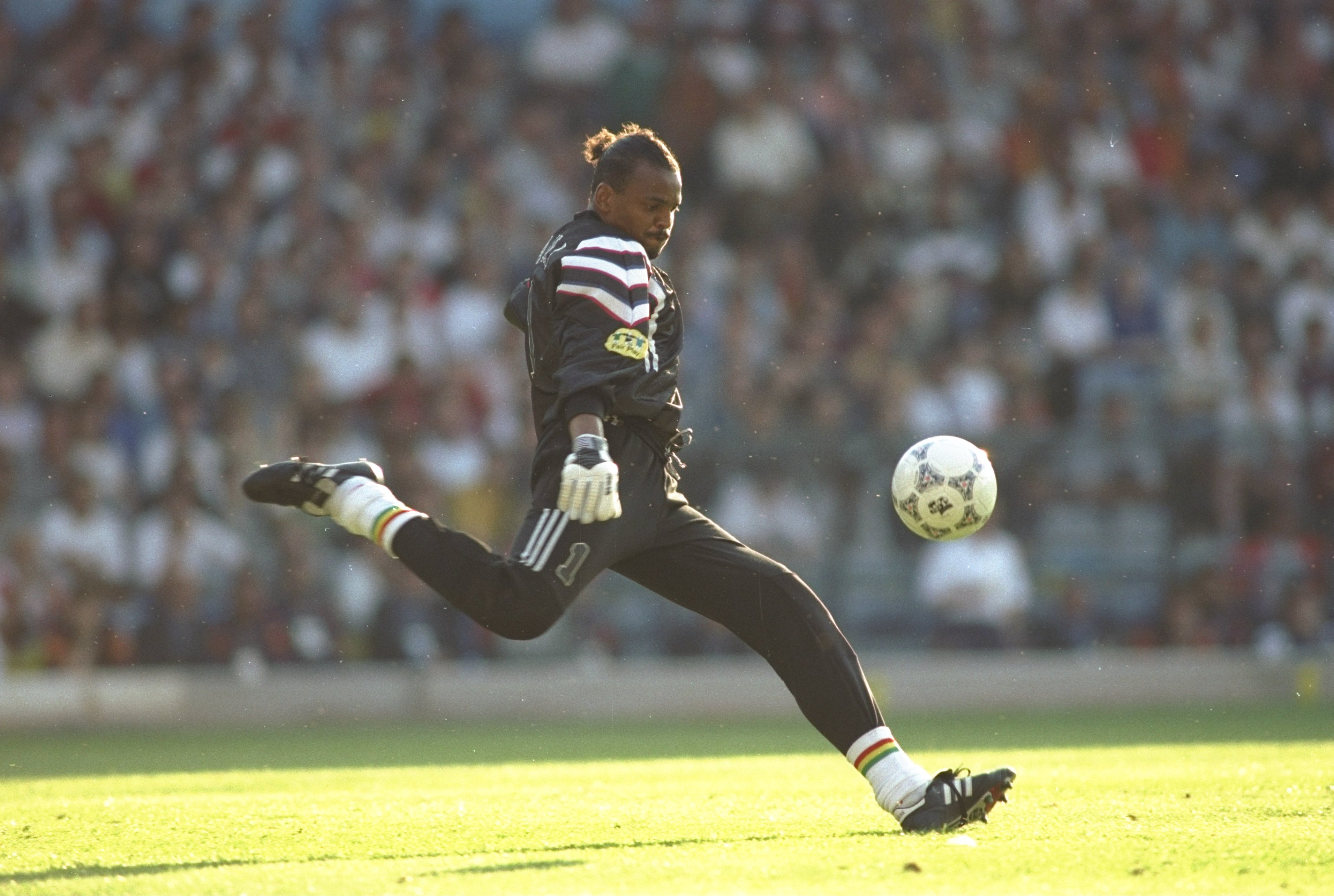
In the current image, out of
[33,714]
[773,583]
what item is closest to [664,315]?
[773,583]

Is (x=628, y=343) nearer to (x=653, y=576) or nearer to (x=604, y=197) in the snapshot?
(x=604, y=197)

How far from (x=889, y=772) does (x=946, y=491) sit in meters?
1.33

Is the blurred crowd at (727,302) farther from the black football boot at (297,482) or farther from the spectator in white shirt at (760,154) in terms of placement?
the black football boot at (297,482)

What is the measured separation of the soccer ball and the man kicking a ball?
898mm

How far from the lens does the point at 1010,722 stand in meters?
11.6

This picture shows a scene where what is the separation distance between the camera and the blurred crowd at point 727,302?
13.1 m

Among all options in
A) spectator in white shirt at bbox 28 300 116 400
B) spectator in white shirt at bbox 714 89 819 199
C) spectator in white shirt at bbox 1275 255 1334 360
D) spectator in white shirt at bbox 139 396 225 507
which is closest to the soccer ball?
spectator in white shirt at bbox 139 396 225 507

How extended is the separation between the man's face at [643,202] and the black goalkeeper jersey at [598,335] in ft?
0.18

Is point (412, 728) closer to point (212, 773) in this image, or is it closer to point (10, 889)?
point (212, 773)

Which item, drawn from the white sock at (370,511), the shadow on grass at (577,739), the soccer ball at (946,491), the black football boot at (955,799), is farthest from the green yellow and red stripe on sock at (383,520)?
the shadow on grass at (577,739)

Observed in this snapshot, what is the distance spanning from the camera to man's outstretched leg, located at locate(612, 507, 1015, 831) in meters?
5.68

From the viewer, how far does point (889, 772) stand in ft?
18.4

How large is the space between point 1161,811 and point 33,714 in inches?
330

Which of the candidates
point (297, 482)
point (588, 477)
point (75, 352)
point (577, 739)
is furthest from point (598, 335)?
point (75, 352)
